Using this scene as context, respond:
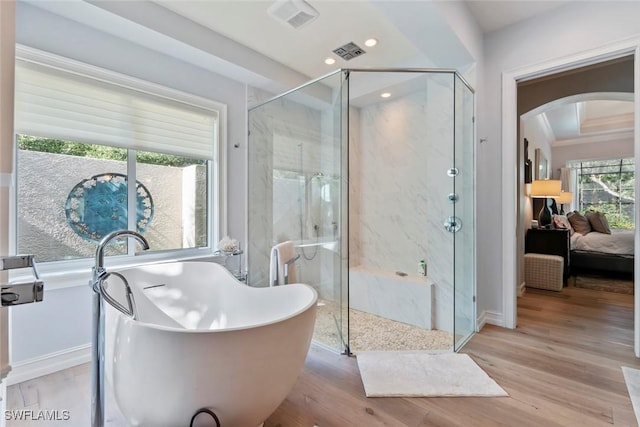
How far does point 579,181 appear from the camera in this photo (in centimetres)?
675

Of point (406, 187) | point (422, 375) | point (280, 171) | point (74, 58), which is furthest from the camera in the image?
point (406, 187)

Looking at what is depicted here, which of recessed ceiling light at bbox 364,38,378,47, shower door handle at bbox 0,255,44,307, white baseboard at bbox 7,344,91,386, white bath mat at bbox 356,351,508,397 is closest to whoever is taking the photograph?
shower door handle at bbox 0,255,44,307

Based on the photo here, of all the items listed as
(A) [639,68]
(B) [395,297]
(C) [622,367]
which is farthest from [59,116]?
(C) [622,367]

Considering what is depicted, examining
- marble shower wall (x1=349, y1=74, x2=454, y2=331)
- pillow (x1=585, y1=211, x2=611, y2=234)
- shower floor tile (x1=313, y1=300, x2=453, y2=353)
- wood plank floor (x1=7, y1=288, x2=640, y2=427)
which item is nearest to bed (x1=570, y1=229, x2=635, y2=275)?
pillow (x1=585, y1=211, x2=611, y2=234)

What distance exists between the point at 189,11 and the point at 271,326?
2495 millimetres

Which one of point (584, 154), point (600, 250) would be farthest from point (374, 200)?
point (584, 154)

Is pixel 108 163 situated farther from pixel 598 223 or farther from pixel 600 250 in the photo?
pixel 598 223

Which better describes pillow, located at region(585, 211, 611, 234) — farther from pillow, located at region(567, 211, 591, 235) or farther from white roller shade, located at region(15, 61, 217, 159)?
white roller shade, located at region(15, 61, 217, 159)

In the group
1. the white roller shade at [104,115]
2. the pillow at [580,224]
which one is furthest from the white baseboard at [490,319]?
the pillow at [580,224]

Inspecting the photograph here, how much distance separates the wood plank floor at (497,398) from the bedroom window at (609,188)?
18.5ft

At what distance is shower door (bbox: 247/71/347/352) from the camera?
9.52 ft

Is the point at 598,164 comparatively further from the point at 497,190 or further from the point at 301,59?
the point at 301,59

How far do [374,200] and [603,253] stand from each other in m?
3.55

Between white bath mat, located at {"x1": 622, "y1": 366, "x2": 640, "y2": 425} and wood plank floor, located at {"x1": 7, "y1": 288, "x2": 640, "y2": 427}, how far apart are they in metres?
0.02
